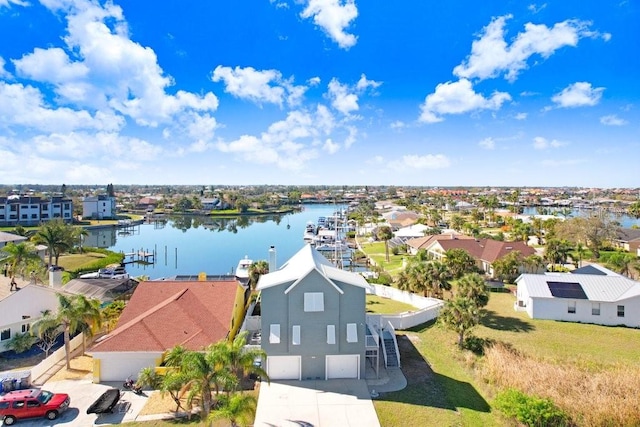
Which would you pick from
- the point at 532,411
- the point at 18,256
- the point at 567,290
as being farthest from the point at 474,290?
the point at 18,256

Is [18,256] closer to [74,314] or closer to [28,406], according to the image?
[74,314]

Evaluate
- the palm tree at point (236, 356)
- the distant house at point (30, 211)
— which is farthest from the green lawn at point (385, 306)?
the distant house at point (30, 211)

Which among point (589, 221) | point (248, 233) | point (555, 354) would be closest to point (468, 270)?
point (555, 354)

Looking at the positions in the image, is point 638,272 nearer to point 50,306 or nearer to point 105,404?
point 105,404

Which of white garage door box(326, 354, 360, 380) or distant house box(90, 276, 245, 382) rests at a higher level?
distant house box(90, 276, 245, 382)

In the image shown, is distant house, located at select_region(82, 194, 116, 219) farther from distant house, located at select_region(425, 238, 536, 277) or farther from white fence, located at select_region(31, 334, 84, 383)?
white fence, located at select_region(31, 334, 84, 383)

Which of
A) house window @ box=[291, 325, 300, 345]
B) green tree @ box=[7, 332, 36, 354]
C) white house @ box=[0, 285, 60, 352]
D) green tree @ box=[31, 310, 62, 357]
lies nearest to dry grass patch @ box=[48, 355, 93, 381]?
green tree @ box=[31, 310, 62, 357]
